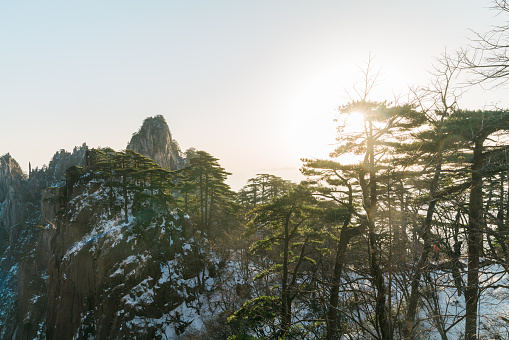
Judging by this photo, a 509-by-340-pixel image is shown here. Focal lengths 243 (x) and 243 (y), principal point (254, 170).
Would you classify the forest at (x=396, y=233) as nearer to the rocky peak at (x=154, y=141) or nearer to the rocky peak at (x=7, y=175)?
the rocky peak at (x=154, y=141)

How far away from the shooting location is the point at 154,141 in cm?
5141

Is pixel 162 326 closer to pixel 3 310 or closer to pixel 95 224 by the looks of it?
pixel 95 224

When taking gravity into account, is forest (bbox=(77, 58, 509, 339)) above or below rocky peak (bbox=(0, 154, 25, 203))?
below

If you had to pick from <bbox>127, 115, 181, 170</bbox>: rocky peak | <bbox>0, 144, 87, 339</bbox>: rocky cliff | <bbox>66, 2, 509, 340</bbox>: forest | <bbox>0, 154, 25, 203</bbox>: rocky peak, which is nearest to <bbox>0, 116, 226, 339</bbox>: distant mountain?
<bbox>66, 2, 509, 340</bbox>: forest

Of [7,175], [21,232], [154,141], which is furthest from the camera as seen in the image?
[7,175]

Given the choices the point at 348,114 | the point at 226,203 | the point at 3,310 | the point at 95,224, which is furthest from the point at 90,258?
the point at 3,310

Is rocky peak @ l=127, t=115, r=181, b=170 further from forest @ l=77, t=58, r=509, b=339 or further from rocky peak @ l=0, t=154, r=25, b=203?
rocky peak @ l=0, t=154, r=25, b=203

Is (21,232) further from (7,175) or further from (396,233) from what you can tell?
(396,233)

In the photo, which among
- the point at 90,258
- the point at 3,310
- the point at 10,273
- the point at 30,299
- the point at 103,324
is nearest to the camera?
the point at 103,324

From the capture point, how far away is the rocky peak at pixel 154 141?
4942 centimetres

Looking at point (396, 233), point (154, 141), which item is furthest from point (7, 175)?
point (396, 233)

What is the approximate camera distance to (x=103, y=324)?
19.9 metres

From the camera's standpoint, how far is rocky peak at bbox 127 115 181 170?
162 feet

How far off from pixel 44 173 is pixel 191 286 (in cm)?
7131
